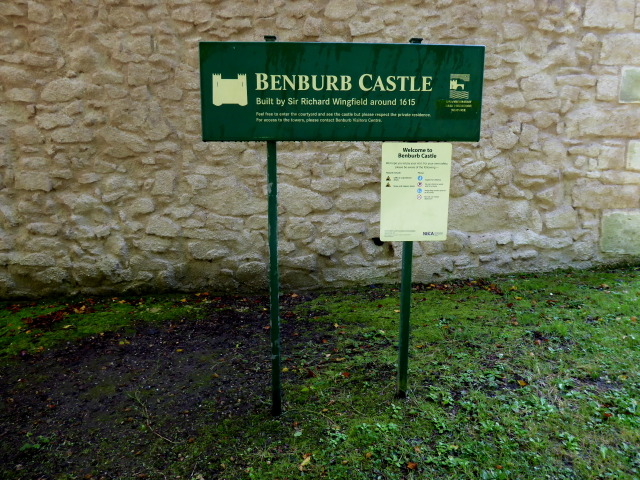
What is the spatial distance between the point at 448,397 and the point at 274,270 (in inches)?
45.3

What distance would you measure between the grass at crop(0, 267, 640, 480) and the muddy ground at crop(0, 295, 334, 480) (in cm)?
8

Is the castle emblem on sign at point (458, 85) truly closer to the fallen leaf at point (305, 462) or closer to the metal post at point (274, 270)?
the metal post at point (274, 270)

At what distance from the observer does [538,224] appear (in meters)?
4.42

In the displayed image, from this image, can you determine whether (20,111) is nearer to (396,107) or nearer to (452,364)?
(396,107)

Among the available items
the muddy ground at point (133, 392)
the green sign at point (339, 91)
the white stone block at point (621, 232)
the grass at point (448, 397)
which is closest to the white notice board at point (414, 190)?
the green sign at point (339, 91)

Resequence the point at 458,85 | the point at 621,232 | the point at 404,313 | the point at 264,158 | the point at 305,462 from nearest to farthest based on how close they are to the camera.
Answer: the point at 305,462 → the point at 458,85 → the point at 404,313 → the point at 264,158 → the point at 621,232

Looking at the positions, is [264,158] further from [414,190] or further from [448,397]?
[448,397]

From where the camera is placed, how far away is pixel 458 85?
2.37 metres

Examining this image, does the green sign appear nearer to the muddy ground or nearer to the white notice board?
the white notice board

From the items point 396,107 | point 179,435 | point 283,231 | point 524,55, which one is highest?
point 524,55

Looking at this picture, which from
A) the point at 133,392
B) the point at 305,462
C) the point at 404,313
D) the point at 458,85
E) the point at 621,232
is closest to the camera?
the point at 305,462

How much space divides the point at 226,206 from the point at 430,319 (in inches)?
71.2

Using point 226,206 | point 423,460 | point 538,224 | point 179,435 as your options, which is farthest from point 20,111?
point 538,224

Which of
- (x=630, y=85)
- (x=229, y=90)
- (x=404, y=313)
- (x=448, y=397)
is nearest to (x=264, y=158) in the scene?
(x=229, y=90)
